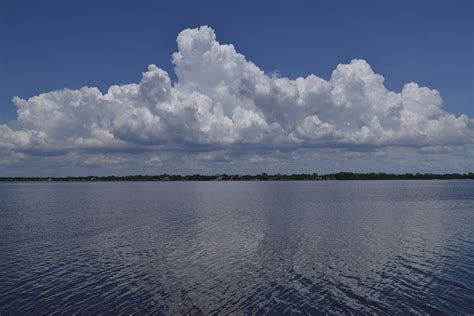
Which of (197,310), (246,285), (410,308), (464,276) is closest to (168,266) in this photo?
(246,285)

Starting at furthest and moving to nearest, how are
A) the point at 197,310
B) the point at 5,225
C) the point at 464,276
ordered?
the point at 5,225
the point at 464,276
the point at 197,310

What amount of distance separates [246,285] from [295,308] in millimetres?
4983

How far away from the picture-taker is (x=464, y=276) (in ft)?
92.3

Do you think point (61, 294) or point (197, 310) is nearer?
point (197, 310)

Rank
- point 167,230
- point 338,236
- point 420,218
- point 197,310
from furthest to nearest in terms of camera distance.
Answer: point 420,218
point 167,230
point 338,236
point 197,310

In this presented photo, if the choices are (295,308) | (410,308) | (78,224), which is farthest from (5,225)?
(410,308)

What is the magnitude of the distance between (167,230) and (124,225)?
28.9 ft

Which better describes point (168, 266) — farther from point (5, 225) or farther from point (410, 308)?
point (5, 225)

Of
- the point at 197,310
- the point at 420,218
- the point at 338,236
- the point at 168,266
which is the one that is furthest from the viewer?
the point at 420,218

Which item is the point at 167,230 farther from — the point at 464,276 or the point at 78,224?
the point at 464,276

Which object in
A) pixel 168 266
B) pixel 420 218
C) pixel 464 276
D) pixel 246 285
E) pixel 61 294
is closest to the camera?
pixel 61 294

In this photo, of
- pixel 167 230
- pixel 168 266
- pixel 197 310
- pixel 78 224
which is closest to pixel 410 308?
pixel 197 310

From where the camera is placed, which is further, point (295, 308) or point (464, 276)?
point (464, 276)

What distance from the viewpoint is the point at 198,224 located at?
5531 cm
